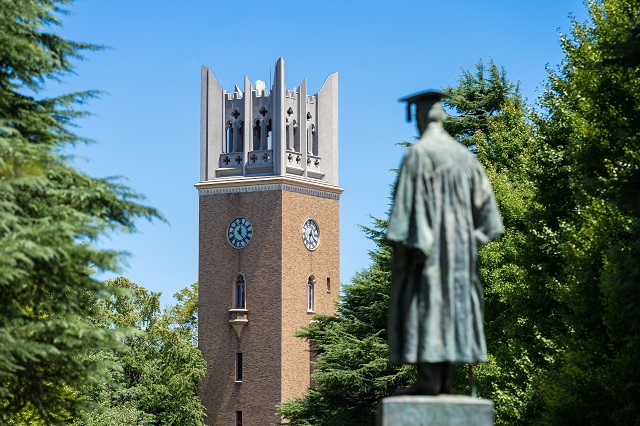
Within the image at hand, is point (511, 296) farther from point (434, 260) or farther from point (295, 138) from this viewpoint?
point (295, 138)

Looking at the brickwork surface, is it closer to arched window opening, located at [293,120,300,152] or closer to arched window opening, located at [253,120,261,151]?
arched window opening, located at [293,120,300,152]

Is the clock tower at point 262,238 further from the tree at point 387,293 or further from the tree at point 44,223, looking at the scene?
the tree at point 44,223

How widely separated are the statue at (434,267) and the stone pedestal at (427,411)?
8.6 inches

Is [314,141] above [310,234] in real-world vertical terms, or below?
above

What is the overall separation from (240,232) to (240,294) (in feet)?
10.2

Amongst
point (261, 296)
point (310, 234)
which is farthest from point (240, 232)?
point (261, 296)

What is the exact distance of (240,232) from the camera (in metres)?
67.9

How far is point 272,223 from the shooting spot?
6700 cm

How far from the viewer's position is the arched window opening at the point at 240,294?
6706 cm

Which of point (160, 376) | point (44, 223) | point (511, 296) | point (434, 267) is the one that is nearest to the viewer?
point (434, 267)

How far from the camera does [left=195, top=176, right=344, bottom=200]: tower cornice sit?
2653 inches

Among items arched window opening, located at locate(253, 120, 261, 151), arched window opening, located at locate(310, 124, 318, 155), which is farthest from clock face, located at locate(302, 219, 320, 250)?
arched window opening, located at locate(253, 120, 261, 151)

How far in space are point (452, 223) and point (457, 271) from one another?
36 cm

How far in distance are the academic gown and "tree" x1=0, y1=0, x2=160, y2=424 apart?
19.5ft
